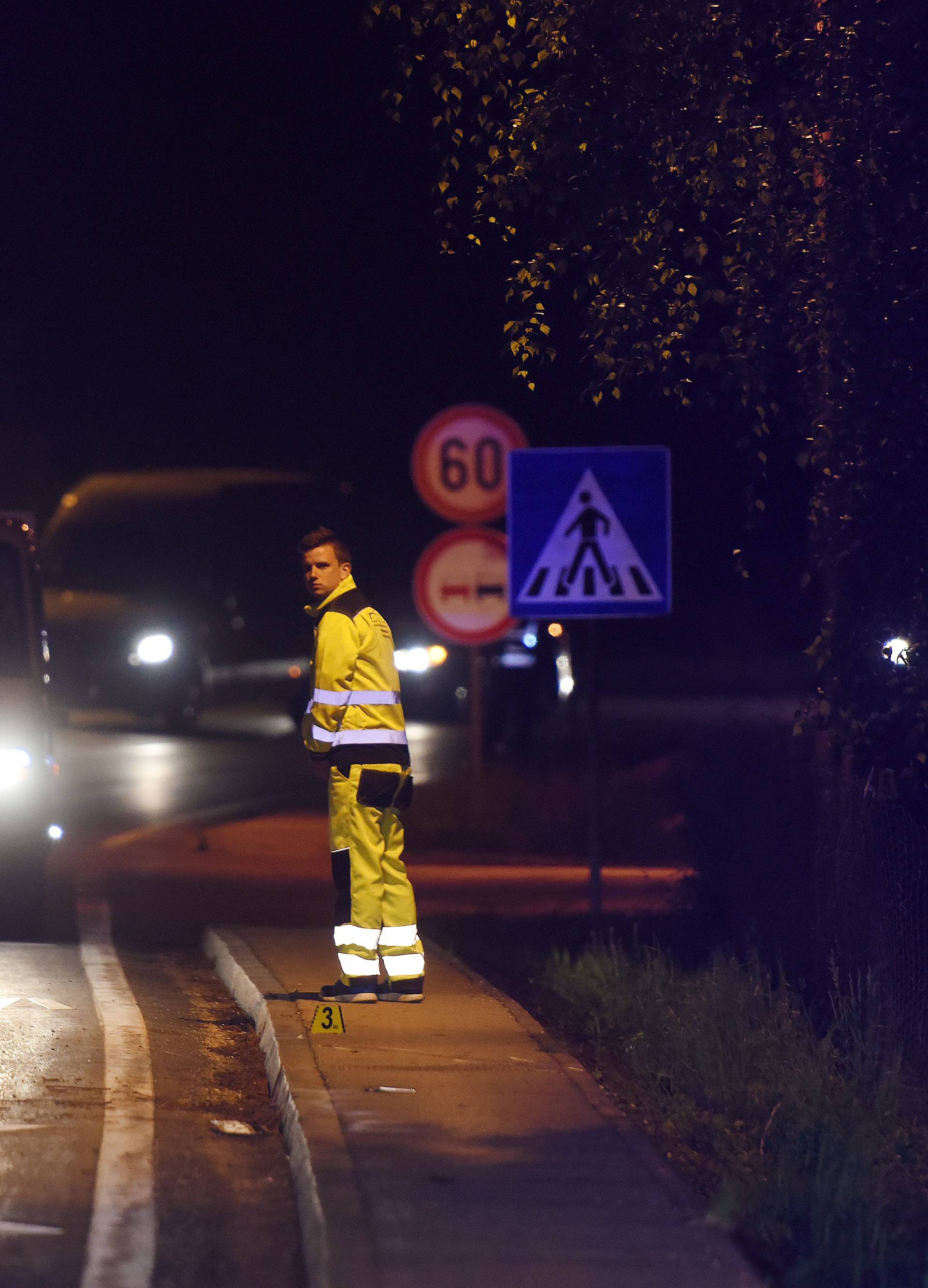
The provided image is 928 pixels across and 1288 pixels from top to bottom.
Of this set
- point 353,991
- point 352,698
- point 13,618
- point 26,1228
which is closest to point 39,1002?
point 353,991

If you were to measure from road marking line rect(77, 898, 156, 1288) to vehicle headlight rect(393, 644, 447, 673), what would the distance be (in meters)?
17.0

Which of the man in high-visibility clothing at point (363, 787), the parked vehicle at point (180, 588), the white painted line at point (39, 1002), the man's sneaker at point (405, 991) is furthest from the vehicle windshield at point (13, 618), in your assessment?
the parked vehicle at point (180, 588)

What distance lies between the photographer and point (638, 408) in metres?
12.2

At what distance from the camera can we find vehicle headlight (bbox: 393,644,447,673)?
88.4 feet

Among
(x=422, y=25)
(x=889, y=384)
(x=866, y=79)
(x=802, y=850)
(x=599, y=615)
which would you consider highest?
(x=422, y=25)

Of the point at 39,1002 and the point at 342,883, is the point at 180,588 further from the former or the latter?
the point at 342,883

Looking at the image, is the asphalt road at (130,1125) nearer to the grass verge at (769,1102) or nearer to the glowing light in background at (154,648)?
the grass verge at (769,1102)

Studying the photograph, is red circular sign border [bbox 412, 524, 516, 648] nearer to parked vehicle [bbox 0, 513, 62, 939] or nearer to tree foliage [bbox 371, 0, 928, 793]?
parked vehicle [bbox 0, 513, 62, 939]

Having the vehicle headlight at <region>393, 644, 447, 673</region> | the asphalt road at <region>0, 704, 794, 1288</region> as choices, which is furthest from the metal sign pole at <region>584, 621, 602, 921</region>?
the vehicle headlight at <region>393, 644, 447, 673</region>

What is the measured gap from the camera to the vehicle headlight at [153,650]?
26.2 metres

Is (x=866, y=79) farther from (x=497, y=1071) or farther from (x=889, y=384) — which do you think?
(x=497, y=1071)

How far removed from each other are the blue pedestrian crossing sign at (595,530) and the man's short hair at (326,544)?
0.93 meters

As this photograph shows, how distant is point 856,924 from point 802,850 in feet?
4.65

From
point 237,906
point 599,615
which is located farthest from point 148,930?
point 599,615
